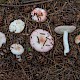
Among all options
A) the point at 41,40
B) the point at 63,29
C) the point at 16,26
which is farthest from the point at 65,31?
the point at 16,26

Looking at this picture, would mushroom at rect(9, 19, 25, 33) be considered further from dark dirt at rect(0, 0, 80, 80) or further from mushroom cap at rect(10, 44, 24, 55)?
mushroom cap at rect(10, 44, 24, 55)

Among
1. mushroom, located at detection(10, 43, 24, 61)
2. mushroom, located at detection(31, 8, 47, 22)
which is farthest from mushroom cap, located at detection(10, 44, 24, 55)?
mushroom, located at detection(31, 8, 47, 22)

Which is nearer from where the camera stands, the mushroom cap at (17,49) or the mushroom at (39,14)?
the mushroom cap at (17,49)

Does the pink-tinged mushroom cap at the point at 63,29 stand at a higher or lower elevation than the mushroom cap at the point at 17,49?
higher

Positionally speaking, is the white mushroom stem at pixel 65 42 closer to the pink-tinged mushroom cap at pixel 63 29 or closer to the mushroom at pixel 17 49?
the pink-tinged mushroom cap at pixel 63 29

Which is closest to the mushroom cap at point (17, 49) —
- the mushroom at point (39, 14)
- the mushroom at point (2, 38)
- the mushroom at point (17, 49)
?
the mushroom at point (17, 49)

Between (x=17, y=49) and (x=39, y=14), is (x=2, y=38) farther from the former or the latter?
(x=39, y=14)
